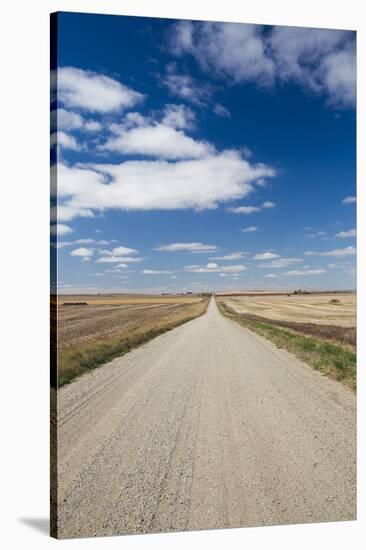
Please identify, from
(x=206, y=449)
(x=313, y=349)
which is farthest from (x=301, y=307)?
(x=206, y=449)

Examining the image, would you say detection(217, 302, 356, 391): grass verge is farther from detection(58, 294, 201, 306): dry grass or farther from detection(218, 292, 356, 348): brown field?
detection(58, 294, 201, 306): dry grass

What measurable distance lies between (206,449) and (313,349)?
2658mm

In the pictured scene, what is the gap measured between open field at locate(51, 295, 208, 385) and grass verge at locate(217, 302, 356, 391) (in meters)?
0.70

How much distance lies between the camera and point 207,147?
697 centimetres

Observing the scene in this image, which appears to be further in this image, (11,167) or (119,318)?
(119,318)

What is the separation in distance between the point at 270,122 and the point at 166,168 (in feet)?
5.74

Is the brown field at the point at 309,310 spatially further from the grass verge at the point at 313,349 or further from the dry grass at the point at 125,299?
the dry grass at the point at 125,299

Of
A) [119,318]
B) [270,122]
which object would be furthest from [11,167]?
[270,122]

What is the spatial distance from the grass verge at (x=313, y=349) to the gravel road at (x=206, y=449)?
0.62 ft

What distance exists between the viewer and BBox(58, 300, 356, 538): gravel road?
598 centimetres

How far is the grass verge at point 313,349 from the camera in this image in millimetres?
7566

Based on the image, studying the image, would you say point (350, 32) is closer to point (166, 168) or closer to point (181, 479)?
point (166, 168)

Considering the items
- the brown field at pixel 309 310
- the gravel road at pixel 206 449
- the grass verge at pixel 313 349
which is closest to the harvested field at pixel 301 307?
the brown field at pixel 309 310

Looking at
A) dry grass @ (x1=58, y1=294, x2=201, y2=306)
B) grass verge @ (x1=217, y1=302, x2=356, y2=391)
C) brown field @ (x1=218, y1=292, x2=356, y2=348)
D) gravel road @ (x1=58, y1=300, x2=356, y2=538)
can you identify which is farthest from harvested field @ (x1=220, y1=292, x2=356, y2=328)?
dry grass @ (x1=58, y1=294, x2=201, y2=306)
